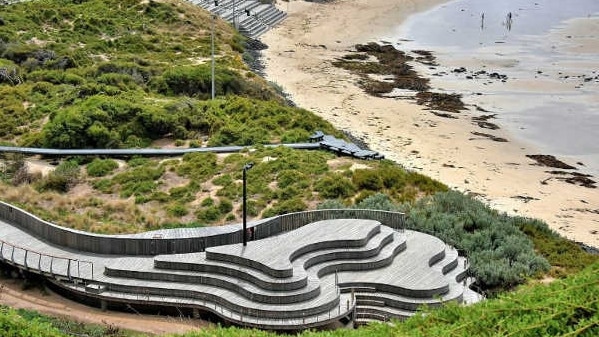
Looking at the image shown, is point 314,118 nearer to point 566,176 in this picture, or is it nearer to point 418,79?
point 566,176

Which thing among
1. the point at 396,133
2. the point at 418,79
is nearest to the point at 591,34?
the point at 418,79

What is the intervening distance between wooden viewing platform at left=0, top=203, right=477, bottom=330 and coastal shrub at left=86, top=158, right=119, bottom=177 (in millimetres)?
5888

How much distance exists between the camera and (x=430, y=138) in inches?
1512

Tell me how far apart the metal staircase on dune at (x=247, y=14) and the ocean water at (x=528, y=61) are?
40.5ft

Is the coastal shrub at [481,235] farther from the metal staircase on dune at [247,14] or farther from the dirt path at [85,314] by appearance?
the metal staircase on dune at [247,14]

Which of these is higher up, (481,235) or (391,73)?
(391,73)

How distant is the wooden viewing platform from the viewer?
17.8 m

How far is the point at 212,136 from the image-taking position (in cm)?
3144

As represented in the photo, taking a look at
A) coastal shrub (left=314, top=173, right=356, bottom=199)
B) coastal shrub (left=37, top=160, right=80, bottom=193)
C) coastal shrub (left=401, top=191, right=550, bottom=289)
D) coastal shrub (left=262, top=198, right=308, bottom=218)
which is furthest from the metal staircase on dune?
coastal shrub (left=401, top=191, right=550, bottom=289)

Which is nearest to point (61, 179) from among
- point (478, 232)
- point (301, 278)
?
point (301, 278)

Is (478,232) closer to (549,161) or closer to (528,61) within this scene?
(549,161)

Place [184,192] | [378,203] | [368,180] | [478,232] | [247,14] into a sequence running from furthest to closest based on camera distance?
[247,14], [184,192], [368,180], [378,203], [478,232]

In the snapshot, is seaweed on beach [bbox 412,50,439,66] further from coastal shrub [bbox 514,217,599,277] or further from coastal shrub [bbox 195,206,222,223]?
coastal shrub [bbox 195,206,222,223]

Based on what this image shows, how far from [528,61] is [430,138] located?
2121 centimetres
